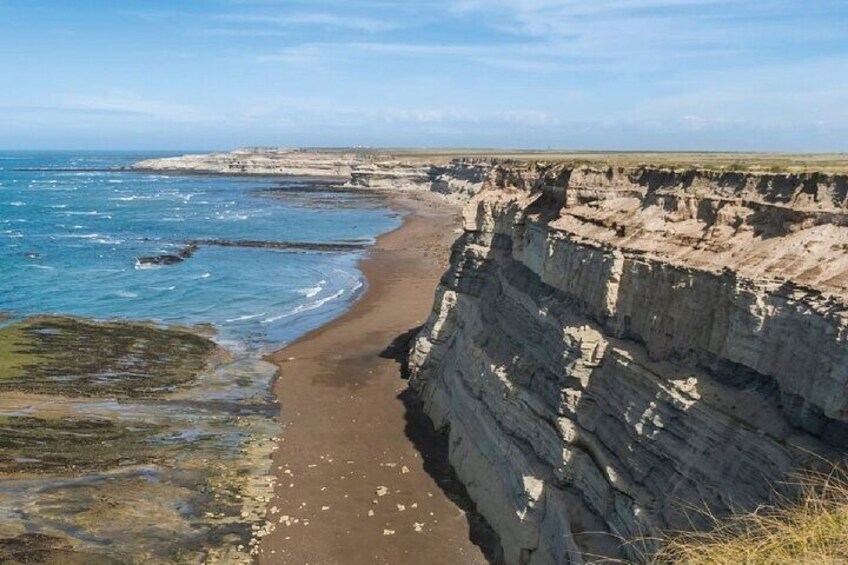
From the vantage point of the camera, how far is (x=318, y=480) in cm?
2141

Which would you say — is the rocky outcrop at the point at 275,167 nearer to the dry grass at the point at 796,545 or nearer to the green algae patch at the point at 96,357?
the green algae patch at the point at 96,357

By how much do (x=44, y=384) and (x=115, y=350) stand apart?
495cm

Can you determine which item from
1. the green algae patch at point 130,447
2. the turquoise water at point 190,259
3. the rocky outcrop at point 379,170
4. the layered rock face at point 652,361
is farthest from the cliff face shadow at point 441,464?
the rocky outcrop at point 379,170

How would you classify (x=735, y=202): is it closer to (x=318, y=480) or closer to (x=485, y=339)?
(x=485, y=339)

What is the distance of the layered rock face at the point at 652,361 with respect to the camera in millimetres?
10750

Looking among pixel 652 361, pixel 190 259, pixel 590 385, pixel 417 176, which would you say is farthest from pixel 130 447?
pixel 417 176

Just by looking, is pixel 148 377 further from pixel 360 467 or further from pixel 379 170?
pixel 379 170

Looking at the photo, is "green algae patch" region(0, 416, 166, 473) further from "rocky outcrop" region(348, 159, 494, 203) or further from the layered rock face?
"rocky outcrop" region(348, 159, 494, 203)

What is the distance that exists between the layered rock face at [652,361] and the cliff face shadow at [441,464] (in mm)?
392

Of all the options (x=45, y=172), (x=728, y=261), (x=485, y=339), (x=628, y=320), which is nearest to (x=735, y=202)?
(x=728, y=261)

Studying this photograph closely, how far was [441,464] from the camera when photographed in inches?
869

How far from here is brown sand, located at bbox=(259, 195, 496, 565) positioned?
58.5ft

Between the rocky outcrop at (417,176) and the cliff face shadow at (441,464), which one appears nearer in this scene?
the cliff face shadow at (441,464)

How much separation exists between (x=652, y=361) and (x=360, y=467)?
36.5ft
